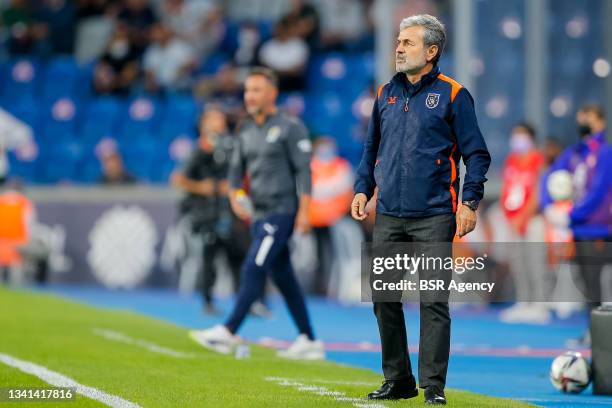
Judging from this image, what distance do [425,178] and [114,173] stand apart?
1516cm

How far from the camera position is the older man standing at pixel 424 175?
723 centimetres

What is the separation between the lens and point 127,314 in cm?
1600

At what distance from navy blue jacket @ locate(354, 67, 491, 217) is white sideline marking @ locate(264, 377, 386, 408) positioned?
1.05m

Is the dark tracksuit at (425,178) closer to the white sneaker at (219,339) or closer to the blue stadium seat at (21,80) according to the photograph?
the white sneaker at (219,339)

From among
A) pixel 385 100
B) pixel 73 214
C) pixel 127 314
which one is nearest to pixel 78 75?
pixel 73 214

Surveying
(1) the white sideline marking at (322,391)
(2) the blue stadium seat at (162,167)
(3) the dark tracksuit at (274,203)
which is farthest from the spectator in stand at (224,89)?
(1) the white sideline marking at (322,391)

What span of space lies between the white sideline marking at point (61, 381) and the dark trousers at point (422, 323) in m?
1.43

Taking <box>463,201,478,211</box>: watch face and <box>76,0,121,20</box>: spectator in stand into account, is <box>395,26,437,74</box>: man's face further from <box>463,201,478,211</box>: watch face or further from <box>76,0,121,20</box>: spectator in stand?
<box>76,0,121,20</box>: spectator in stand

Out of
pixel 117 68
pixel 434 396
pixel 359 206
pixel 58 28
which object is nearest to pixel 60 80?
pixel 117 68

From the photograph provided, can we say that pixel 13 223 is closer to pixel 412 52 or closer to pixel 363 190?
pixel 363 190

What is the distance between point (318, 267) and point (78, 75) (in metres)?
7.67

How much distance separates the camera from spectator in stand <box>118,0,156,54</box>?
2531cm

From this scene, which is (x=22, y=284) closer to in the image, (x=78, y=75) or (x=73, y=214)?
(x=73, y=214)

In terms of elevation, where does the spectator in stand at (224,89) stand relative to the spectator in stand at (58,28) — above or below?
below
